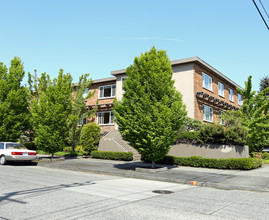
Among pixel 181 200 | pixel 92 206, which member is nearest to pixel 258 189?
pixel 181 200

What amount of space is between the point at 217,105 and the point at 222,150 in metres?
10.9

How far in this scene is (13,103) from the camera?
21625 mm

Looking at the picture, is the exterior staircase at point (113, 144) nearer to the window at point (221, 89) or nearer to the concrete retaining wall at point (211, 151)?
the concrete retaining wall at point (211, 151)

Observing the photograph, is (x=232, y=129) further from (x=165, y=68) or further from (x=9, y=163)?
(x=9, y=163)

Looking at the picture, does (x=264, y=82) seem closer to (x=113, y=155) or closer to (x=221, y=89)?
(x=221, y=89)

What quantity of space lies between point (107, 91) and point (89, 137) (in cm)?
790

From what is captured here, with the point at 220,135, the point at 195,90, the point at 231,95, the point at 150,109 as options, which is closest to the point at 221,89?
the point at 231,95

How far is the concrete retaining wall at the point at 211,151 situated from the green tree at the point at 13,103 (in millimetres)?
14297

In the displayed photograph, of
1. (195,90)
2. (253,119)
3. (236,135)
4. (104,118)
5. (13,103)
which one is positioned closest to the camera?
(236,135)

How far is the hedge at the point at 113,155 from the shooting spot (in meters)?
19.7

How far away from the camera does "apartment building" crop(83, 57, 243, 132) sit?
23.0m

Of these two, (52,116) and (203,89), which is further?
(203,89)

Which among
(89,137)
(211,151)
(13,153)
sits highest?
(89,137)

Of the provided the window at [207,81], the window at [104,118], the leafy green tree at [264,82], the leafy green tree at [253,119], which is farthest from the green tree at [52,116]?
the leafy green tree at [264,82]
